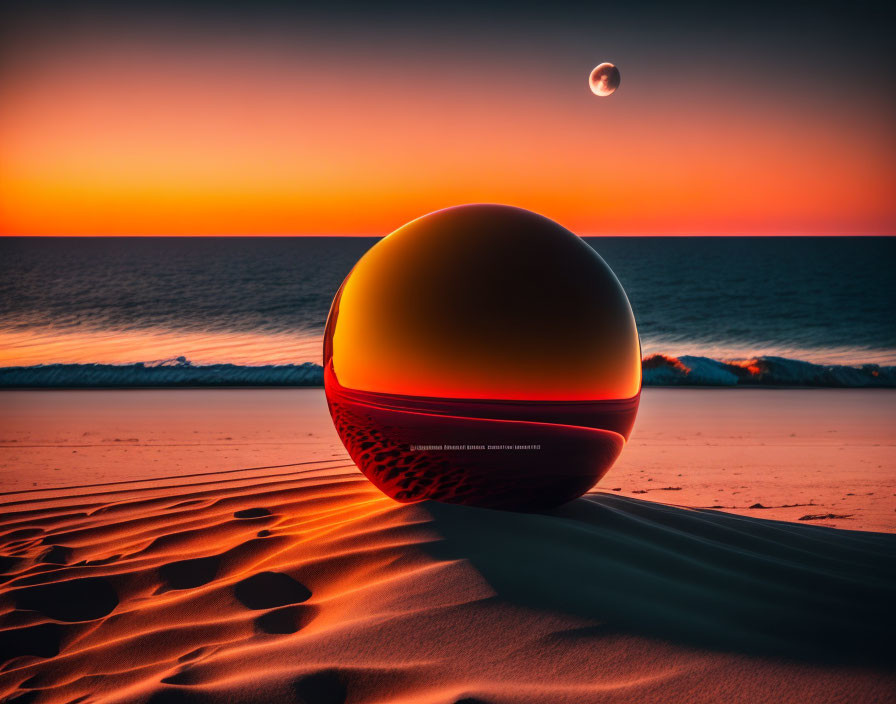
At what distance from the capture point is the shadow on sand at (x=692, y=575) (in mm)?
2285

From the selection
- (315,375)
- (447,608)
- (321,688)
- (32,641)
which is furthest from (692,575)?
(315,375)

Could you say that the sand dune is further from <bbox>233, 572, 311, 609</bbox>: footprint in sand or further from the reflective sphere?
the reflective sphere

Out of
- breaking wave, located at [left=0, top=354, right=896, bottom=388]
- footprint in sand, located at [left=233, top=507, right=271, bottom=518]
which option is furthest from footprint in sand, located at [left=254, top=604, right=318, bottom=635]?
breaking wave, located at [left=0, top=354, right=896, bottom=388]

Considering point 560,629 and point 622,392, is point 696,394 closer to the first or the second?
point 622,392

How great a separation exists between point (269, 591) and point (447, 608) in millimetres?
775

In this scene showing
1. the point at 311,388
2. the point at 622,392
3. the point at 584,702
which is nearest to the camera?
the point at 584,702

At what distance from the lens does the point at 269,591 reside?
2.69 meters

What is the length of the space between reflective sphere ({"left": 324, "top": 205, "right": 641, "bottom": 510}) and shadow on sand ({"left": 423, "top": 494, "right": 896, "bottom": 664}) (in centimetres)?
24

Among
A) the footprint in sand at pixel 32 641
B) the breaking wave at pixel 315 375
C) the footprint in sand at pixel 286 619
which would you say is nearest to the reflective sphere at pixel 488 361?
the footprint in sand at pixel 286 619

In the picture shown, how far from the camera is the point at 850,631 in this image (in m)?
2.34

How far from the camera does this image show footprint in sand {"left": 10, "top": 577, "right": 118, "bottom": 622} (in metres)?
2.65

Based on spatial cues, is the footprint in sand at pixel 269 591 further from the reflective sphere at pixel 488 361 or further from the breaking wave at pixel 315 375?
the breaking wave at pixel 315 375

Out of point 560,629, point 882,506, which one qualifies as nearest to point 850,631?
point 560,629

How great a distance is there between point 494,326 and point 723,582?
4.57 ft
